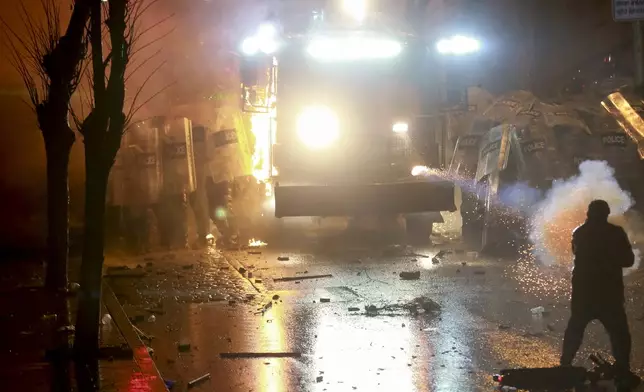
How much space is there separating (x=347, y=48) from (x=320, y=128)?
1.90 metres

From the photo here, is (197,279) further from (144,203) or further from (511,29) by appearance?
(511,29)

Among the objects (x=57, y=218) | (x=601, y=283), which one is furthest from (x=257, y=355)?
(x=57, y=218)

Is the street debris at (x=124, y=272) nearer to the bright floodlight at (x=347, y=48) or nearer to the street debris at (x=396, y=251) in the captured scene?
the street debris at (x=396, y=251)

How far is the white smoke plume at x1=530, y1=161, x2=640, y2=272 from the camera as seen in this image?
14055 millimetres

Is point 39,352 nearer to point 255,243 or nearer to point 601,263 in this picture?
point 601,263

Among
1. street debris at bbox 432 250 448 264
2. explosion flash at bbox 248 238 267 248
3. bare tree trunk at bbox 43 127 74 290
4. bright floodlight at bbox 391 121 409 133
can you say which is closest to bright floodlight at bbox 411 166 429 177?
bright floodlight at bbox 391 121 409 133

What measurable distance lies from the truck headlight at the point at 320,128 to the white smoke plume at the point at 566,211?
191 inches

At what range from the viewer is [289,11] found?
24719 mm

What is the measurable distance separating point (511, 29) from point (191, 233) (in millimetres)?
14800

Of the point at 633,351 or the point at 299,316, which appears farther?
the point at 299,316

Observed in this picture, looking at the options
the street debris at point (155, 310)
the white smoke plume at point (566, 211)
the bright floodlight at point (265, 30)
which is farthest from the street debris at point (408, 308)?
Result: the bright floodlight at point (265, 30)

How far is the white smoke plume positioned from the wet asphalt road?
3.47 feet

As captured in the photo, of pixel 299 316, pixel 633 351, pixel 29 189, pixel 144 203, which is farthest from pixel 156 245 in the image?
pixel 633 351

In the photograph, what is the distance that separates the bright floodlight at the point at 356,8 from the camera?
1789 centimetres
